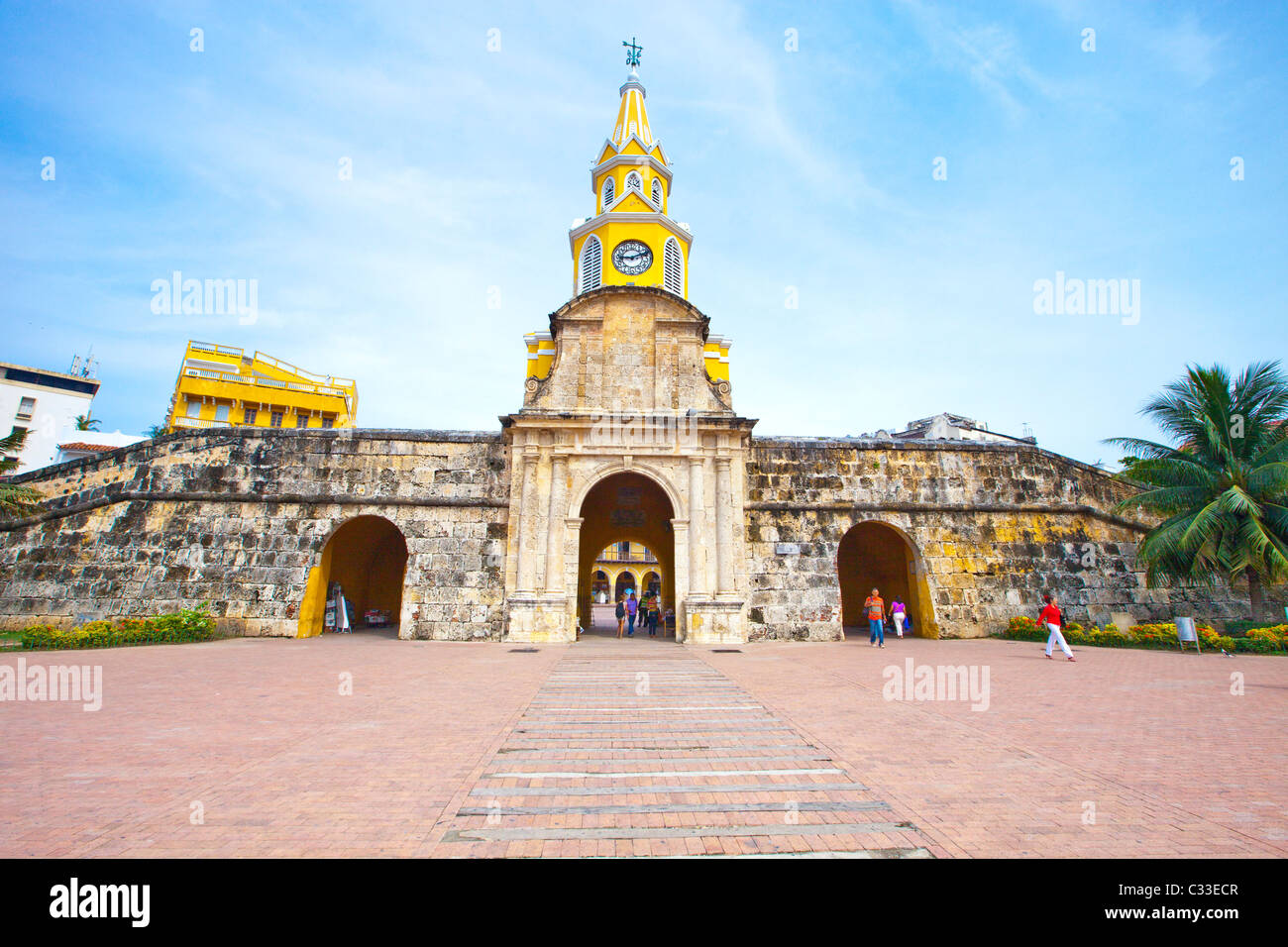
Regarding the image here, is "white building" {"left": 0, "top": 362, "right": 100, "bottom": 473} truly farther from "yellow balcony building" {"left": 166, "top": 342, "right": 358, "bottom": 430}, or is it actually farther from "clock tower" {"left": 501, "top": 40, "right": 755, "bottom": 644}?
"clock tower" {"left": 501, "top": 40, "right": 755, "bottom": 644}

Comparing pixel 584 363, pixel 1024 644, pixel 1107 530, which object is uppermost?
pixel 584 363

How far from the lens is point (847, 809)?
4.64 m

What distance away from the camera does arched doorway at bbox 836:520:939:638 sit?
2214 centimetres

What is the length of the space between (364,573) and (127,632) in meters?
8.72

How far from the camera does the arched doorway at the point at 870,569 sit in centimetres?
2214

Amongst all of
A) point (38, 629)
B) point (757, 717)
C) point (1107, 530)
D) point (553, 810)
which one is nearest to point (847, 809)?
point (553, 810)

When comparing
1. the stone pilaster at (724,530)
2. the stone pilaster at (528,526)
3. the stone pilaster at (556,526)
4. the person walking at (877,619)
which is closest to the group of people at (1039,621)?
the person walking at (877,619)

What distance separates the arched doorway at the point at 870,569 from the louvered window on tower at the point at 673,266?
10.6 m

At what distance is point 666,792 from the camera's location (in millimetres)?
5035

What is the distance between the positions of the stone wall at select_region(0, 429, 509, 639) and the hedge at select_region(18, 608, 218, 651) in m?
1.08

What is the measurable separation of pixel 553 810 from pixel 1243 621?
74.1 feet

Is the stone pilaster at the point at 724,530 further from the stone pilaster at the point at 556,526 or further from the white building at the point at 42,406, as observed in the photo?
the white building at the point at 42,406

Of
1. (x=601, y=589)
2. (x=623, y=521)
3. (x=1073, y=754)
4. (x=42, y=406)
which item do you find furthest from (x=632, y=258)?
(x=42, y=406)

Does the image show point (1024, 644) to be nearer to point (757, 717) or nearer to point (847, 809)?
point (757, 717)
